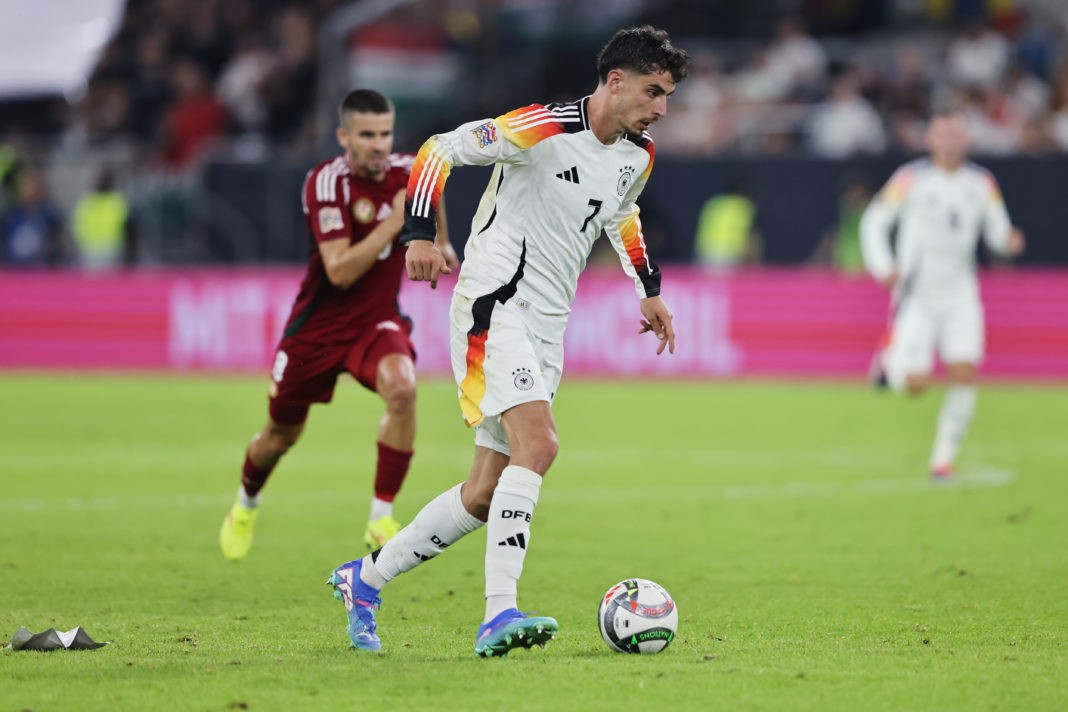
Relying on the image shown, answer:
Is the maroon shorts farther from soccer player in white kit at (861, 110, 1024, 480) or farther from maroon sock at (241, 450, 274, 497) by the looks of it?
soccer player in white kit at (861, 110, 1024, 480)

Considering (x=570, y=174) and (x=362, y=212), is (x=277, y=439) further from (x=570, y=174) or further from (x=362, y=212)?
(x=570, y=174)

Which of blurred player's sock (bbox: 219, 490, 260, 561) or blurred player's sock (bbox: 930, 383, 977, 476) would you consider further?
blurred player's sock (bbox: 930, 383, 977, 476)

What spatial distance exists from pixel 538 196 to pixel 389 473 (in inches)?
115

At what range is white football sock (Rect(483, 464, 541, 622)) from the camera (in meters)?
6.05

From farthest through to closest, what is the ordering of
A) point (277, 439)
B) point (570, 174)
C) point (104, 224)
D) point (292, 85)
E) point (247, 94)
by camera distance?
point (292, 85), point (247, 94), point (104, 224), point (277, 439), point (570, 174)

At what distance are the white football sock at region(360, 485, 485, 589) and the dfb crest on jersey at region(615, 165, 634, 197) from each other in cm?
136

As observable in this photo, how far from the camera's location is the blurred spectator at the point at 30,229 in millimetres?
23531

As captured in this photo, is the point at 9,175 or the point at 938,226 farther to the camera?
the point at 9,175

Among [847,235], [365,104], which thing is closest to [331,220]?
[365,104]

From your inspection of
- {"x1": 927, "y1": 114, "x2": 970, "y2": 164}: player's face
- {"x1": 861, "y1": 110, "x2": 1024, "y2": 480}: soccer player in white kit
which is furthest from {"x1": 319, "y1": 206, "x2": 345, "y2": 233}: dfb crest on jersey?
{"x1": 927, "y1": 114, "x2": 970, "y2": 164}: player's face

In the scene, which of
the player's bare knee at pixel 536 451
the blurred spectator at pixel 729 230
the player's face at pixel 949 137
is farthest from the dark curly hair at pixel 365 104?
the blurred spectator at pixel 729 230

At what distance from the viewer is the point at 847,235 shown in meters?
22.2

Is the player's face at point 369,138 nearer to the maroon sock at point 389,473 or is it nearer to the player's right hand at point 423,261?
the maroon sock at point 389,473

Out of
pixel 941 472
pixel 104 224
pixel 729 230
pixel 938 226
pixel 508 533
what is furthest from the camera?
pixel 104 224
